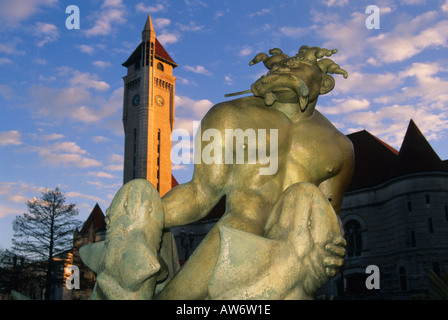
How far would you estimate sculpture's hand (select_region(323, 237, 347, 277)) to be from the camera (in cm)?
138

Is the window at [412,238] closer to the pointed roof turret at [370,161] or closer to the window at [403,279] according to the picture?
the window at [403,279]

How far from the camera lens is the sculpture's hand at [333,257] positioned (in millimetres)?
1384

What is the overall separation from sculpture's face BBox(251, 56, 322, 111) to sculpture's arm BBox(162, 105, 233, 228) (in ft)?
0.70

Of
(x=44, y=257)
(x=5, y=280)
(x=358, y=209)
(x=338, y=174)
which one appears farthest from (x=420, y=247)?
(x=338, y=174)

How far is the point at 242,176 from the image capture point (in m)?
1.87

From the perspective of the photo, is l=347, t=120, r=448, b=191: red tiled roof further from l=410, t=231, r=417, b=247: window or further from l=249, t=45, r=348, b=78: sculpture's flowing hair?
l=249, t=45, r=348, b=78: sculpture's flowing hair

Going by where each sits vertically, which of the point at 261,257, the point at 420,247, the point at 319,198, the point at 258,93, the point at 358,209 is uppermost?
the point at 358,209

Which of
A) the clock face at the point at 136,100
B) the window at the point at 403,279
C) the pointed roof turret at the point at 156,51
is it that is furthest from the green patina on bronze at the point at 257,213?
the pointed roof turret at the point at 156,51

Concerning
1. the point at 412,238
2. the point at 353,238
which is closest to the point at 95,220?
the point at 353,238

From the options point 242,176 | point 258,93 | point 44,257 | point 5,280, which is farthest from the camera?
point 5,280

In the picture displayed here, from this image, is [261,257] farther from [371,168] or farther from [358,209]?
[371,168]

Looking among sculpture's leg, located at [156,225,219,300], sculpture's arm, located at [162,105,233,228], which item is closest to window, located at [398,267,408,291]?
sculpture's arm, located at [162,105,233,228]
